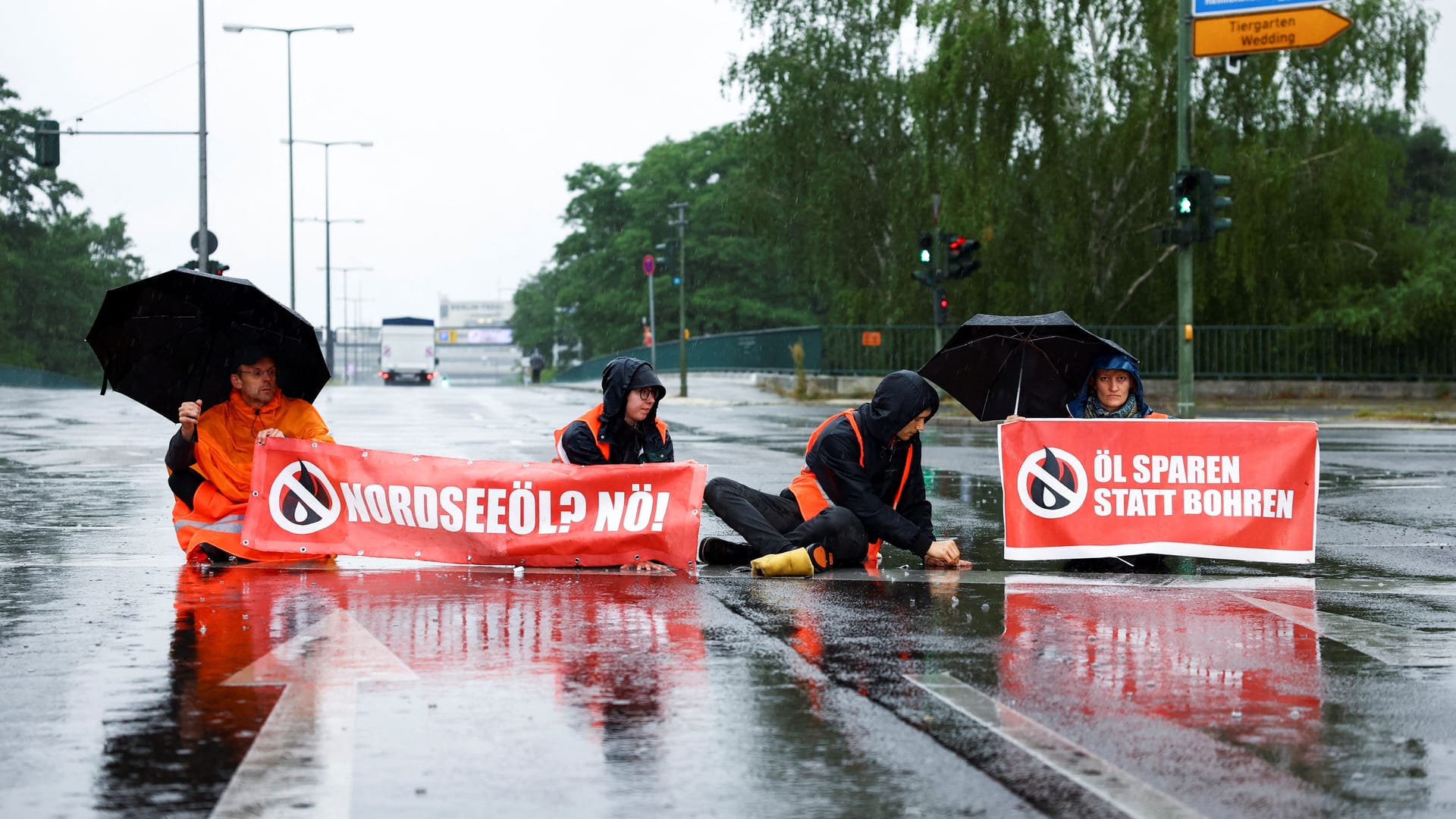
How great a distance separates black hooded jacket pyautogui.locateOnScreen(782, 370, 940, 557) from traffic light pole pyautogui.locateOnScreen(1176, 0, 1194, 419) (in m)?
16.0

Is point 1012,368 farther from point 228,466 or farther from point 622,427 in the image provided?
point 228,466

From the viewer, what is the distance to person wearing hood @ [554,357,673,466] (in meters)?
8.78

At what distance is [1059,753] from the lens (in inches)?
183

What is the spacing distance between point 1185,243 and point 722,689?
63.9ft

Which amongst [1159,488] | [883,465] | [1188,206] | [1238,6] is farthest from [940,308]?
[883,465]

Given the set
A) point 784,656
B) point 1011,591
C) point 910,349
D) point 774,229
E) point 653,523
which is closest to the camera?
point 784,656

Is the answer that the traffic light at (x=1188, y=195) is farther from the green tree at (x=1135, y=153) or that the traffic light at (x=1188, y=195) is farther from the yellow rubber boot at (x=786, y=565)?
the yellow rubber boot at (x=786, y=565)

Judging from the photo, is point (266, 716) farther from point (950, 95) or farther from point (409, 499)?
point (950, 95)

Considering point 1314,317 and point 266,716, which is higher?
point 1314,317

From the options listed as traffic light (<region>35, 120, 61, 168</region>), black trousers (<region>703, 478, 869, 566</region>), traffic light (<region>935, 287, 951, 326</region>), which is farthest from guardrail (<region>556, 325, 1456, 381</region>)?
black trousers (<region>703, 478, 869, 566</region>)

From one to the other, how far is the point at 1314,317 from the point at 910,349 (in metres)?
9.80

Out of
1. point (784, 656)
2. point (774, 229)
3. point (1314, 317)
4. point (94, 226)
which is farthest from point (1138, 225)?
point (94, 226)

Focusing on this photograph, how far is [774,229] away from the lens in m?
51.4

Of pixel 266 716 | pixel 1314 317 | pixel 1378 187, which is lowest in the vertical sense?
pixel 266 716
